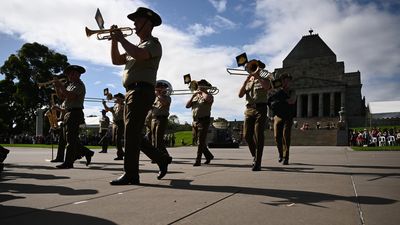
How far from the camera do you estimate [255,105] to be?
8.50m

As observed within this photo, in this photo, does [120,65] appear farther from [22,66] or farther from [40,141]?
[22,66]

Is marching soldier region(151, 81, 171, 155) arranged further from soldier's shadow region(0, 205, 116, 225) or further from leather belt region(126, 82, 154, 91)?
soldier's shadow region(0, 205, 116, 225)

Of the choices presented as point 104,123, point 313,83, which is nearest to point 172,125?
point 313,83

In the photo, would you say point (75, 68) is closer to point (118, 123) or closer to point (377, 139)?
point (118, 123)

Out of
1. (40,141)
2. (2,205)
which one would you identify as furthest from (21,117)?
(2,205)

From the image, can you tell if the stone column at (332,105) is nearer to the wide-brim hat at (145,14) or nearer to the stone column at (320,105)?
the stone column at (320,105)

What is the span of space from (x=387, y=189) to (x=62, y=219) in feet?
12.6

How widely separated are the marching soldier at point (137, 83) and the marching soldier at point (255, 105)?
3.21 meters

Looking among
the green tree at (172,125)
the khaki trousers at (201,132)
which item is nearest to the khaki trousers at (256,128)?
the khaki trousers at (201,132)

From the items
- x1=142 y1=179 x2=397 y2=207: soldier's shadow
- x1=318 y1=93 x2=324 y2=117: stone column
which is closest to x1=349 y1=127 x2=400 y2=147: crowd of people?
x1=142 y1=179 x2=397 y2=207: soldier's shadow

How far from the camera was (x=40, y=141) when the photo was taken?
45.9 metres

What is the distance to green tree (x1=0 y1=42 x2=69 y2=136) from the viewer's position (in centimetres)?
5506

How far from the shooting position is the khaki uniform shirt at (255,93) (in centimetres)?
845

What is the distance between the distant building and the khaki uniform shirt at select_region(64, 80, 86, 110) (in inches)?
2932
